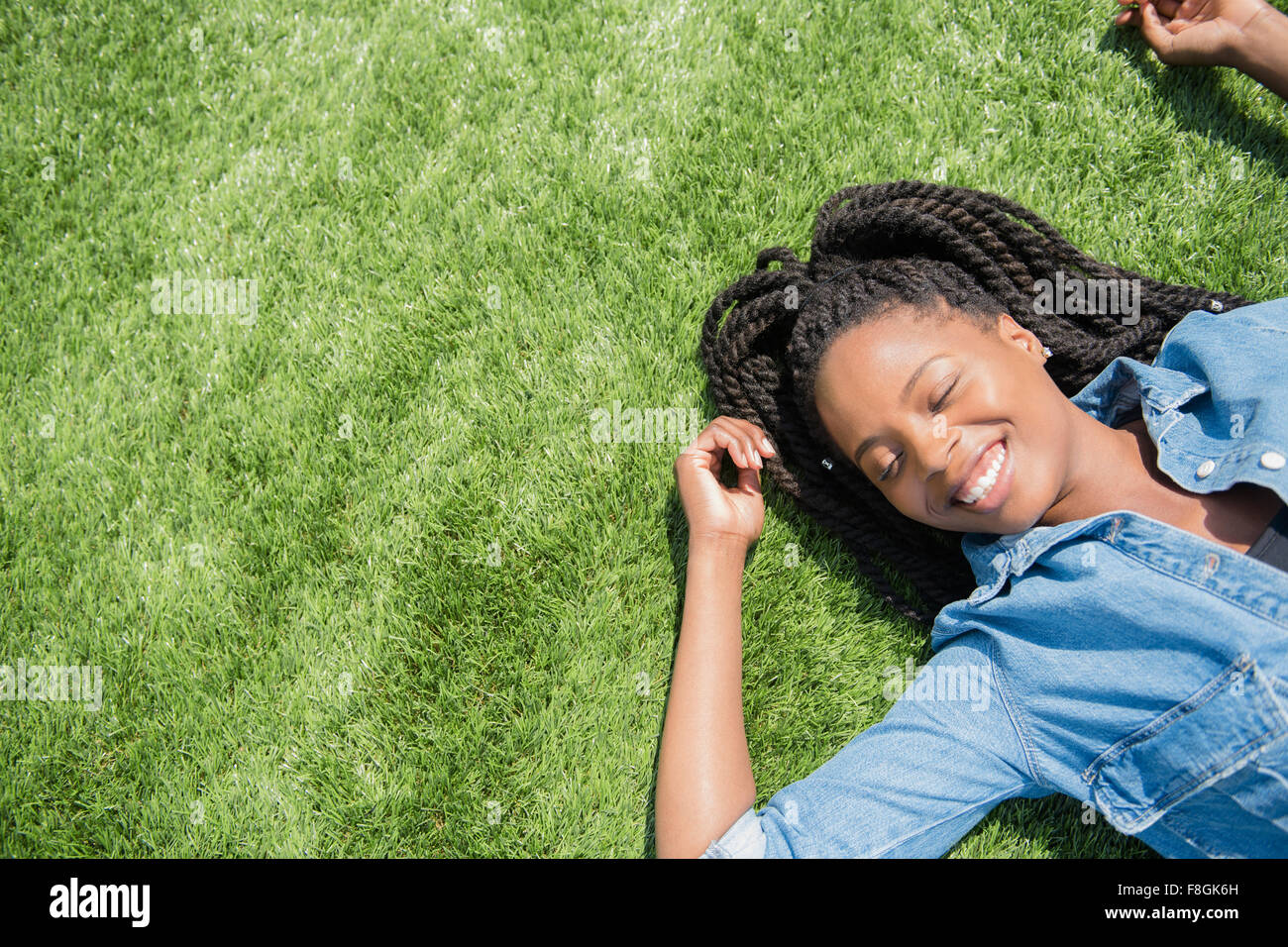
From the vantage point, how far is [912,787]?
2799 millimetres

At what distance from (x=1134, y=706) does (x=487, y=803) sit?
2.35m

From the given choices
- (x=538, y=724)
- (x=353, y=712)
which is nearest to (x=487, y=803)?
(x=538, y=724)

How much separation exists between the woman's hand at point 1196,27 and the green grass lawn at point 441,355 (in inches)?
4.4

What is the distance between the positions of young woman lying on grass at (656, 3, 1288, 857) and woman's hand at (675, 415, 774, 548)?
0.5 inches

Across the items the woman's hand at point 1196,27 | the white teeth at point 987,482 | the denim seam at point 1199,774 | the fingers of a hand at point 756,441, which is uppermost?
the woman's hand at point 1196,27

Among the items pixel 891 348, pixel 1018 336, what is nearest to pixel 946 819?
pixel 891 348

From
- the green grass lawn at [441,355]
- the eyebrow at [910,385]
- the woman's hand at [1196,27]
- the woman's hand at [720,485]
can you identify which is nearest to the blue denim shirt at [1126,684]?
the green grass lawn at [441,355]

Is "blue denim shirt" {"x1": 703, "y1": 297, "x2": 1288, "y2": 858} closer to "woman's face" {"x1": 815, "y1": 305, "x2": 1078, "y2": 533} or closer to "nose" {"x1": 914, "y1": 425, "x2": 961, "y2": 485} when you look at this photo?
"woman's face" {"x1": 815, "y1": 305, "x2": 1078, "y2": 533}

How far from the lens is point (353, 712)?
341 centimetres

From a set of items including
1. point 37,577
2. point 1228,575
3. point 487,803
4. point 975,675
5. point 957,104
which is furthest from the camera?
point 957,104

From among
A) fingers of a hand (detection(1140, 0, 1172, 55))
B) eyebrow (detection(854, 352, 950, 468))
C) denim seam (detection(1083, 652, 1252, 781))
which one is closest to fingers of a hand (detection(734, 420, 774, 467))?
eyebrow (detection(854, 352, 950, 468))

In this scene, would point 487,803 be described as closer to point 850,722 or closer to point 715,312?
point 850,722

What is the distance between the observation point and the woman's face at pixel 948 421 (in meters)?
2.73

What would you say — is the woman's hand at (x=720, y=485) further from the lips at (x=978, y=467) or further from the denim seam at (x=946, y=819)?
the denim seam at (x=946, y=819)
